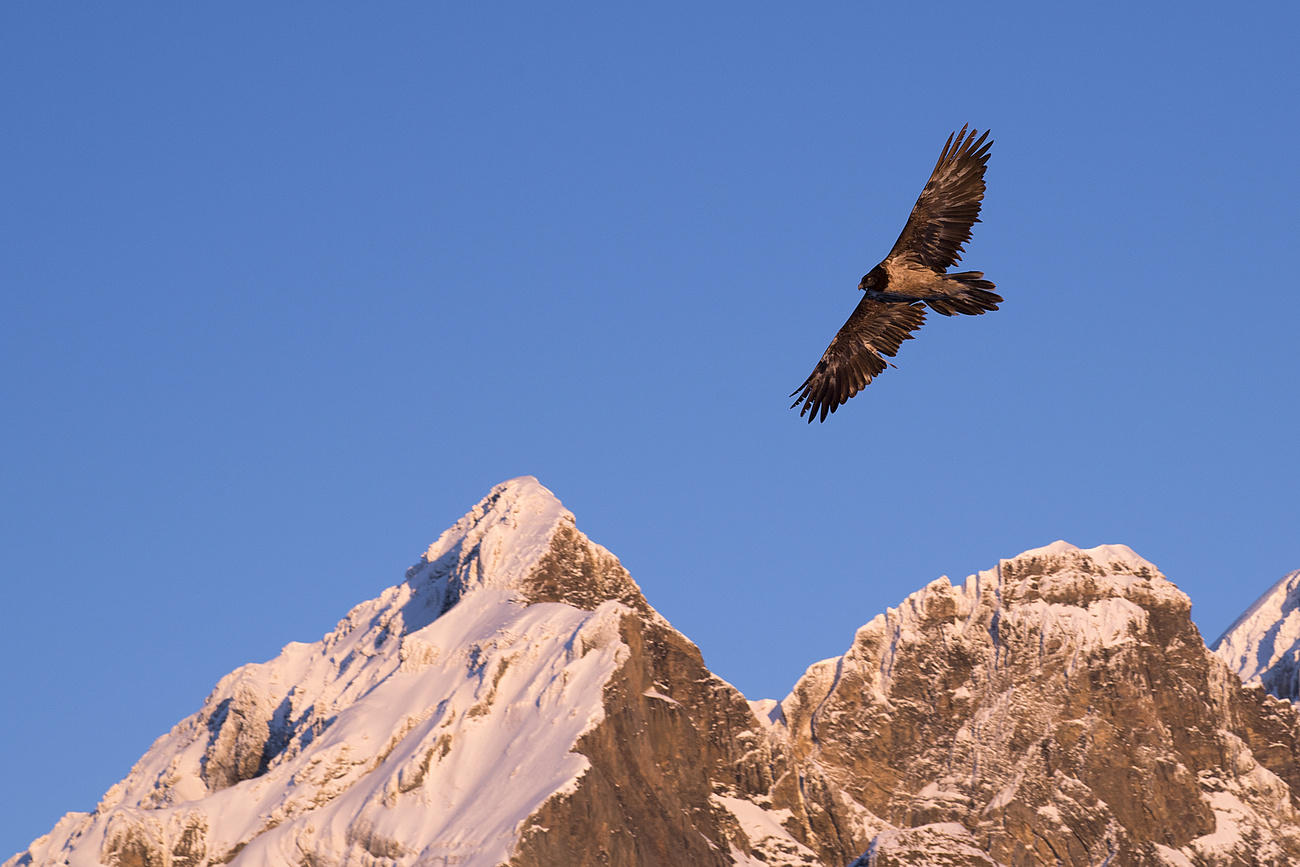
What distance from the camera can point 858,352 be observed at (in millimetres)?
59531

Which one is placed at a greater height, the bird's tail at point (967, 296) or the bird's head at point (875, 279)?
the bird's head at point (875, 279)

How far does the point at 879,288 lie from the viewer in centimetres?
5712

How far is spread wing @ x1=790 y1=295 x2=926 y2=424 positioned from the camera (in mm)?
58938

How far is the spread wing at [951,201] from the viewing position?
56312 mm

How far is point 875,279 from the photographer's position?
2248 inches

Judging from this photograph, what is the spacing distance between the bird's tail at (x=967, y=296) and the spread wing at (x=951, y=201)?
1.55m

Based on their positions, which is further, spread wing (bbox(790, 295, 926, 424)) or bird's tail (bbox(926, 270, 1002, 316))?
spread wing (bbox(790, 295, 926, 424))

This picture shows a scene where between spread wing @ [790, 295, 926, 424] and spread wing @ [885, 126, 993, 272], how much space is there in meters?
2.47

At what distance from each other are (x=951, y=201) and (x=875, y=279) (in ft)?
8.62

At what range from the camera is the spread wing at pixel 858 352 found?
5894 centimetres

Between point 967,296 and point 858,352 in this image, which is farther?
point 858,352

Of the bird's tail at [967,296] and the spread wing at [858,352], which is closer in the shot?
the bird's tail at [967,296]

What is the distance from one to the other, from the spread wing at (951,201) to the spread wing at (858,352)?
8.11 ft

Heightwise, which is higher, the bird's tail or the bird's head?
the bird's head
